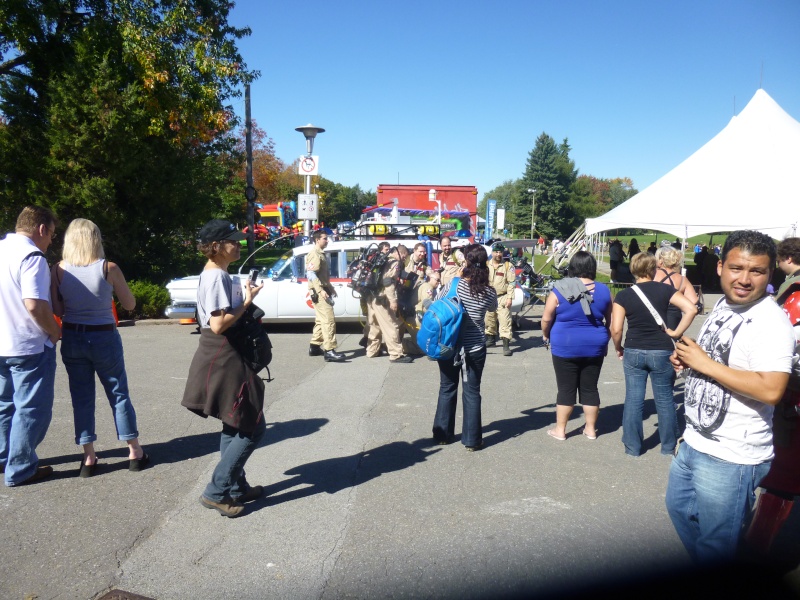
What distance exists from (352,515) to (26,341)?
2.63 meters

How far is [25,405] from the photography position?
473 centimetres

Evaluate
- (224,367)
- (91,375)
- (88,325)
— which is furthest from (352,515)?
(88,325)

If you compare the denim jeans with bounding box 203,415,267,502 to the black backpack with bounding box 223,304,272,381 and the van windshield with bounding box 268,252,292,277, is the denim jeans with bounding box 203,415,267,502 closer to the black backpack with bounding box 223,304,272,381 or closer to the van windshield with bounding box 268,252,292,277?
the black backpack with bounding box 223,304,272,381

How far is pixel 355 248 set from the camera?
40.7ft

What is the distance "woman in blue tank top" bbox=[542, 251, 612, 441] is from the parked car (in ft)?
20.3

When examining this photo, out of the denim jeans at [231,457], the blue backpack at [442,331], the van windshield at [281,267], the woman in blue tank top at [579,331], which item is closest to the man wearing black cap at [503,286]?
the van windshield at [281,267]

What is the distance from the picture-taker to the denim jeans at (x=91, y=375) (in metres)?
4.88

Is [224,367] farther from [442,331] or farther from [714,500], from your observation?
[714,500]

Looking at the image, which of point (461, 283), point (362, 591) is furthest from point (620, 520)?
point (461, 283)

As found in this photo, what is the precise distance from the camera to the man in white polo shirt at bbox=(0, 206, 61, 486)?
457cm

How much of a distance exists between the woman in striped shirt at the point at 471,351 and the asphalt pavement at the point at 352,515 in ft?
0.92

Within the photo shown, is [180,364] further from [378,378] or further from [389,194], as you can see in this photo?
[389,194]

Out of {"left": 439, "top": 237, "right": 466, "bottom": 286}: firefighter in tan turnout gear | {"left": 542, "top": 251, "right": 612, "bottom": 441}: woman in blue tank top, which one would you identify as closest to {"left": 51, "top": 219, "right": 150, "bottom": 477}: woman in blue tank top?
{"left": 542, "top": 251, "right": 612, "bottom": 441}: woman in blue tank top

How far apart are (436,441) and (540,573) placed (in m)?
2.36
